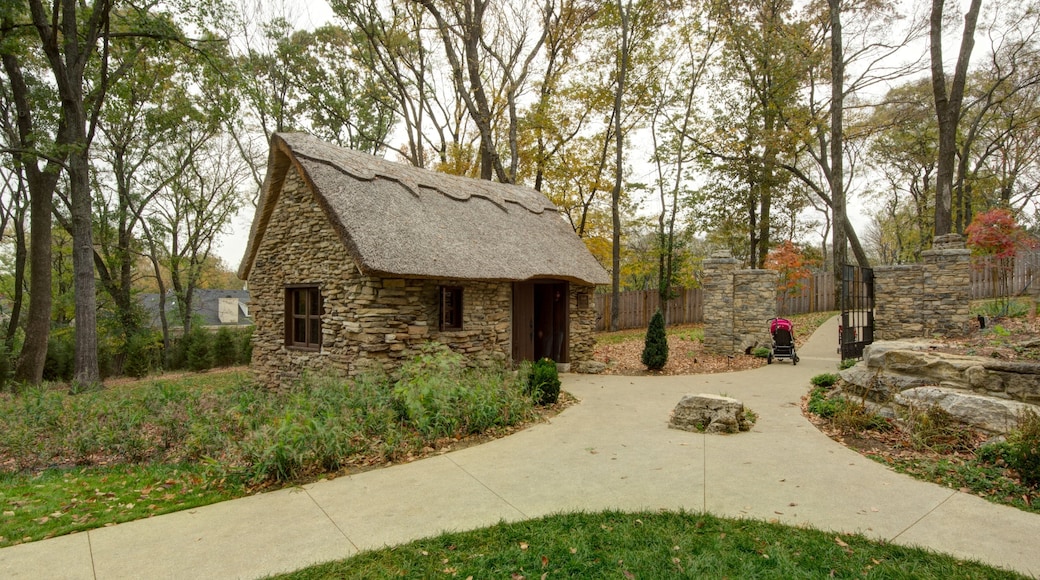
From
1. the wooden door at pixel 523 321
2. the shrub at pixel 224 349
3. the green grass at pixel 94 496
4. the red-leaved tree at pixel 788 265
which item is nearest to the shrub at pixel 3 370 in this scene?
the shrub at pixel 224 349

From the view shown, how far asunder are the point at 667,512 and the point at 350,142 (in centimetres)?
2201

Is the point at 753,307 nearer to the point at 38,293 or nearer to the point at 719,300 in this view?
the point at 719,300

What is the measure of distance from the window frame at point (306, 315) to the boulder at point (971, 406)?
31.4 ft

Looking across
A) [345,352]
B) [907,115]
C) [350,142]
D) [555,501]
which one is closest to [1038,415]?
[555,501]

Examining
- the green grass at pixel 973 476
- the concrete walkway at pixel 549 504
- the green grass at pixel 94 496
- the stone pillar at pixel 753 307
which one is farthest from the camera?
the stone pillar at pixel 753 307

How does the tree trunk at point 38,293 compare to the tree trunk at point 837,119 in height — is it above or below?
below

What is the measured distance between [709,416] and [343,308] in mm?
6362

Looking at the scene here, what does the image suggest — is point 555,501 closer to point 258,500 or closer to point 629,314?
point 258,500

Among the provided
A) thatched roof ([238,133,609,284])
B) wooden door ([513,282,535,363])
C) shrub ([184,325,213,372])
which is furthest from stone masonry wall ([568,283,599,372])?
shrub ([184,325,213,372])

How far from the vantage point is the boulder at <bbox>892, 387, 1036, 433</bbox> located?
5219mm

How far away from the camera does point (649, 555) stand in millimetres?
3387

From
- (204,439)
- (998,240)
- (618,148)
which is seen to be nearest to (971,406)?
(204,439)

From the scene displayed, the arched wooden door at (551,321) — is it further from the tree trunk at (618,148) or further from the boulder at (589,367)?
the tree trunk at (618,148)

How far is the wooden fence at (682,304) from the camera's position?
2214 cm
